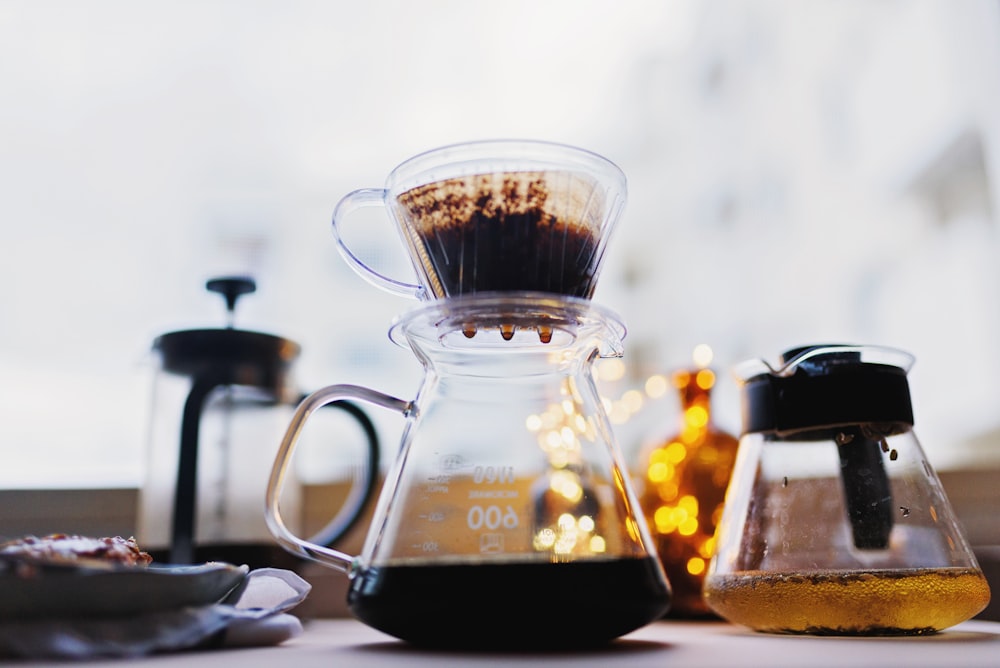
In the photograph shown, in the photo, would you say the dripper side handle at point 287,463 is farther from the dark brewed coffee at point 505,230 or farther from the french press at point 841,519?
the french press at point 841,519

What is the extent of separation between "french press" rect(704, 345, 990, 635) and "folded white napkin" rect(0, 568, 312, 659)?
1.15ft

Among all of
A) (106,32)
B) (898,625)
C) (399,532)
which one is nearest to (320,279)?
(106,32)

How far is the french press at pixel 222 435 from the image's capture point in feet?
2.77

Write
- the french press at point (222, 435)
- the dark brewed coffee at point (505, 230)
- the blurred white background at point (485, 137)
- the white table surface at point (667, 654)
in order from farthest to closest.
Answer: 1. the blurred white background at point (485, 137)
2. the french press at point (222, 435)
3. the dark brewed coffee at point (505, 230)
4. the white table surface at point (667, 654)

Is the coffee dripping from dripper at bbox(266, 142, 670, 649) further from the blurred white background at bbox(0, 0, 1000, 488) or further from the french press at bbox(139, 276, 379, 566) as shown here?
the blurred white background at bbox(0, 0, 1000, 488)

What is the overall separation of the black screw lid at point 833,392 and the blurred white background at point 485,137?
21.5 inches

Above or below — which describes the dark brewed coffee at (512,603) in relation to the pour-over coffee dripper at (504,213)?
below

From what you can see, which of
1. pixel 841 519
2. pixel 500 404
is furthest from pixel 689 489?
pixel 500 404

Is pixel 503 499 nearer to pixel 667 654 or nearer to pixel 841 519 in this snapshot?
pixel 667 654

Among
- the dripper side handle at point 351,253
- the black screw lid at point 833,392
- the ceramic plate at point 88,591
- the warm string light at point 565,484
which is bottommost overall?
the ceramic plate at point 88,591

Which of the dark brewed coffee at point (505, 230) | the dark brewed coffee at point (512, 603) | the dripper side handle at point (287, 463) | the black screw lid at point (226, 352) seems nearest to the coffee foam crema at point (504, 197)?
the dark brewed coffee at point (505, 230)

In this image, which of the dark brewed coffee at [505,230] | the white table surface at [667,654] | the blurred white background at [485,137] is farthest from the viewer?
the blurred white background at [485,137]

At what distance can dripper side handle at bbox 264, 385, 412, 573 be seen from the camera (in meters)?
0.59

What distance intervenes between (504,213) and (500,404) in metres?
0.14
